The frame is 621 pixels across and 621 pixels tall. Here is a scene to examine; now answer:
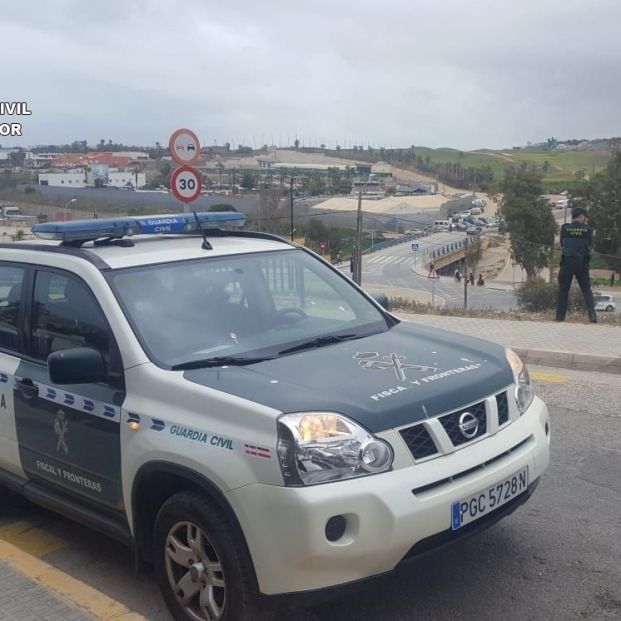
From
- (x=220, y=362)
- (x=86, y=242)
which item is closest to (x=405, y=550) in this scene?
(x=220, y=362)

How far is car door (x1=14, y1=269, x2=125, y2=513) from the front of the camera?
145 inches

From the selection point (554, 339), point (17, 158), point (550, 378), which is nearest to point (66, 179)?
point (17, 158)

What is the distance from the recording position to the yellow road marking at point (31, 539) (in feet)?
15.0

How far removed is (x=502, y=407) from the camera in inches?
144

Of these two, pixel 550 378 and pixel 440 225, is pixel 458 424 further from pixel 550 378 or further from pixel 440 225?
pixel 440 225

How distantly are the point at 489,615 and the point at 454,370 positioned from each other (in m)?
1.09

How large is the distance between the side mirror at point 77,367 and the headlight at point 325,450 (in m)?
1.08

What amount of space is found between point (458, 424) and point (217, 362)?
1.12 m

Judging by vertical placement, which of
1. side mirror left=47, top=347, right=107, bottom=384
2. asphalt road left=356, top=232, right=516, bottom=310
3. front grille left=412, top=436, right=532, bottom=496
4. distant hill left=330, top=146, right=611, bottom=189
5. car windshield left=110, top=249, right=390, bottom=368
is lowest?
asphalt road left=356, top=232, right=516, bottom=310

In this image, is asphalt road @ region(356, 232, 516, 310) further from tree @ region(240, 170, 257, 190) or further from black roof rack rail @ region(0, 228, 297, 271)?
black roof rack rail @ region(0, 228, 297, 271)

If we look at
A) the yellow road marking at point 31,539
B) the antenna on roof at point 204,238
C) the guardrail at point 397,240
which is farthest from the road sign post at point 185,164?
the guardrail at point 397,240

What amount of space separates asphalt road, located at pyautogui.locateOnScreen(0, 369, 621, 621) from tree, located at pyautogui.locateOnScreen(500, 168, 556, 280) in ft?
187

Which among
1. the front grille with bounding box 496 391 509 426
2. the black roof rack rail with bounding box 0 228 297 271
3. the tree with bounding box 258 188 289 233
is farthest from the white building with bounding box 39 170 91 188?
the front grille with bounding box 496 391 509 426

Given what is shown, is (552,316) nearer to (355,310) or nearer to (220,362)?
(355,310)
